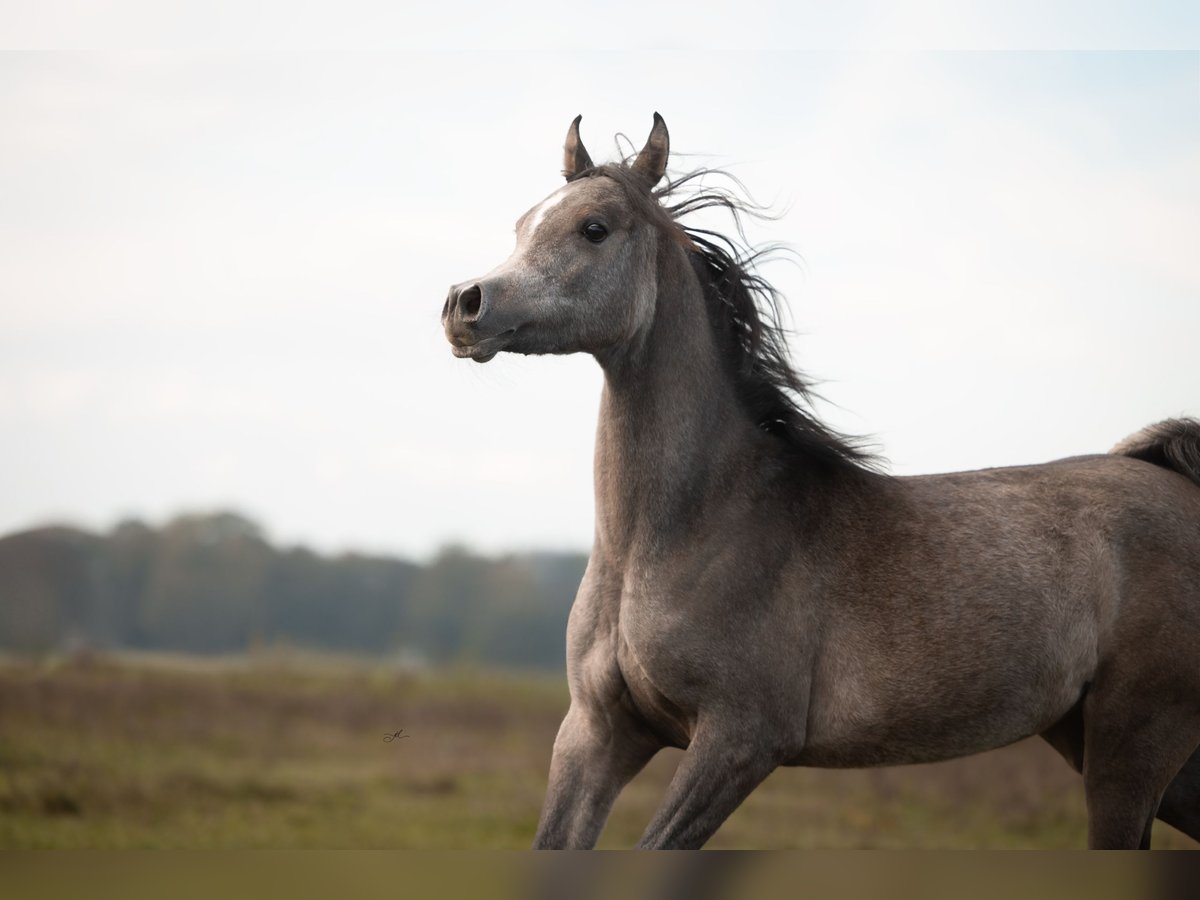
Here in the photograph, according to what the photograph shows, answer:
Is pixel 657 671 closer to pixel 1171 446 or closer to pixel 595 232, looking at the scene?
pixel 595 232

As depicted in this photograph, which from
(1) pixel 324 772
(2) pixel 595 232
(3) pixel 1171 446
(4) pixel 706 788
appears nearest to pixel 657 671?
(4) pixel 706 788

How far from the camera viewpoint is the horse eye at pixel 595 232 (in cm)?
339

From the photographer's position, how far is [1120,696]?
364 cm

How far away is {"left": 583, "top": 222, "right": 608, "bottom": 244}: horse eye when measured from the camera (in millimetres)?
3387

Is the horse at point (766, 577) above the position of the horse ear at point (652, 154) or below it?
below

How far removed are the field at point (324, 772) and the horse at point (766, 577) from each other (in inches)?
600

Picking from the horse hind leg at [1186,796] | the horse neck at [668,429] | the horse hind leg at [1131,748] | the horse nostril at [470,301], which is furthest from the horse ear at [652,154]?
the horse hind leg at [1186,796]

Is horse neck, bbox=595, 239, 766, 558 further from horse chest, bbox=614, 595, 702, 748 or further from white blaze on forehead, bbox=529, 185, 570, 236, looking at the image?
white blaze on forehead, bbox=529, 185, 570, 236

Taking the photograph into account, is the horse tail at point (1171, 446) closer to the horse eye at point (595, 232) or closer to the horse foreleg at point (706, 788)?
the horse foreleg at point (706, 788)

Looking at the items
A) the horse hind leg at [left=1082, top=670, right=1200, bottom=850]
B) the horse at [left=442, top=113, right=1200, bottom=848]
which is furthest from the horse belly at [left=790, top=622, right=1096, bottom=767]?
the horse hind leg at [left=1082, top=670, right=1200, bottom=850]

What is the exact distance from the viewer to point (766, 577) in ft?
10.9

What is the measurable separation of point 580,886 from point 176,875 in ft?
1.71

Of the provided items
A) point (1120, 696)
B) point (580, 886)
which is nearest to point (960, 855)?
point (580, 886)

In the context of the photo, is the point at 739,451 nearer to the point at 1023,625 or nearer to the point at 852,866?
the point at 1023,625
